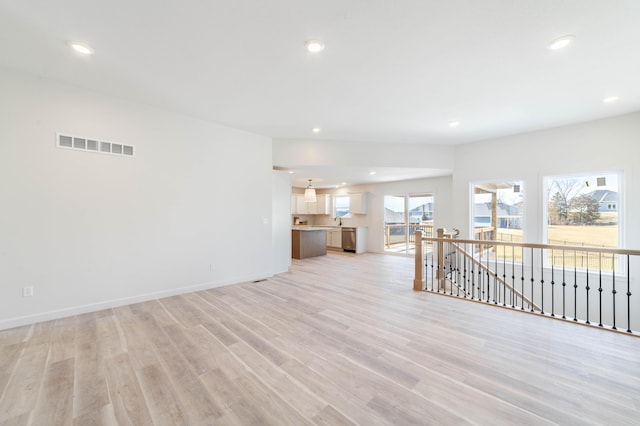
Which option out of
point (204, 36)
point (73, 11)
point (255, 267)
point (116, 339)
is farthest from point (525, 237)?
point (73, 11)

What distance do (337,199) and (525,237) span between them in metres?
6.25

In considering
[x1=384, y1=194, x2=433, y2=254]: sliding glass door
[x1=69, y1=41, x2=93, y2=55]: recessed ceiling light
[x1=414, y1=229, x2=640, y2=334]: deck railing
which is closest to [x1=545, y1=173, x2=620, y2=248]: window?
[x1=414, y1=229, x2=640, y2=334]: deck railing

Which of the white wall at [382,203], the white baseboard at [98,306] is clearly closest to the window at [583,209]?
the white wall at [382,203]

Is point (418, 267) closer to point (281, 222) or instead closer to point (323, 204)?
point (281, 222)

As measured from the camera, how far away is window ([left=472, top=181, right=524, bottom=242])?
5.28 meters

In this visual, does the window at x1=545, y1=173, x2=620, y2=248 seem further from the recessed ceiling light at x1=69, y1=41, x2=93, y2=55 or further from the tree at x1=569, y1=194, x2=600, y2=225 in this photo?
the recessed ceiling light at x1=69, y1=41, x2=93, y2=55

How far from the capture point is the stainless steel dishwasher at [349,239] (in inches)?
354

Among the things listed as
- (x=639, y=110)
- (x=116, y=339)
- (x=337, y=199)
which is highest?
(x=639, y=110)

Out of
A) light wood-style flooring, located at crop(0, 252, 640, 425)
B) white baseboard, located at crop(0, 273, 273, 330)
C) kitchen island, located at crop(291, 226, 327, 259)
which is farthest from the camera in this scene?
kitchen island, located at crop(291, 226, 327, 259)

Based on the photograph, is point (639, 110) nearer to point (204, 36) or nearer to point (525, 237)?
point (525, 237)

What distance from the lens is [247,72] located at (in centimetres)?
287

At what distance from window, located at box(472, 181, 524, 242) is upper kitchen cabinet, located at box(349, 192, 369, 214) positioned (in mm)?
3810

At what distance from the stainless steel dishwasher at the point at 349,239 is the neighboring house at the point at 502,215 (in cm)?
399

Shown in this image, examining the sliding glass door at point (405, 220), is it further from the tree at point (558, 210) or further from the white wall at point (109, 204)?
the white wall at point (109, 204)
